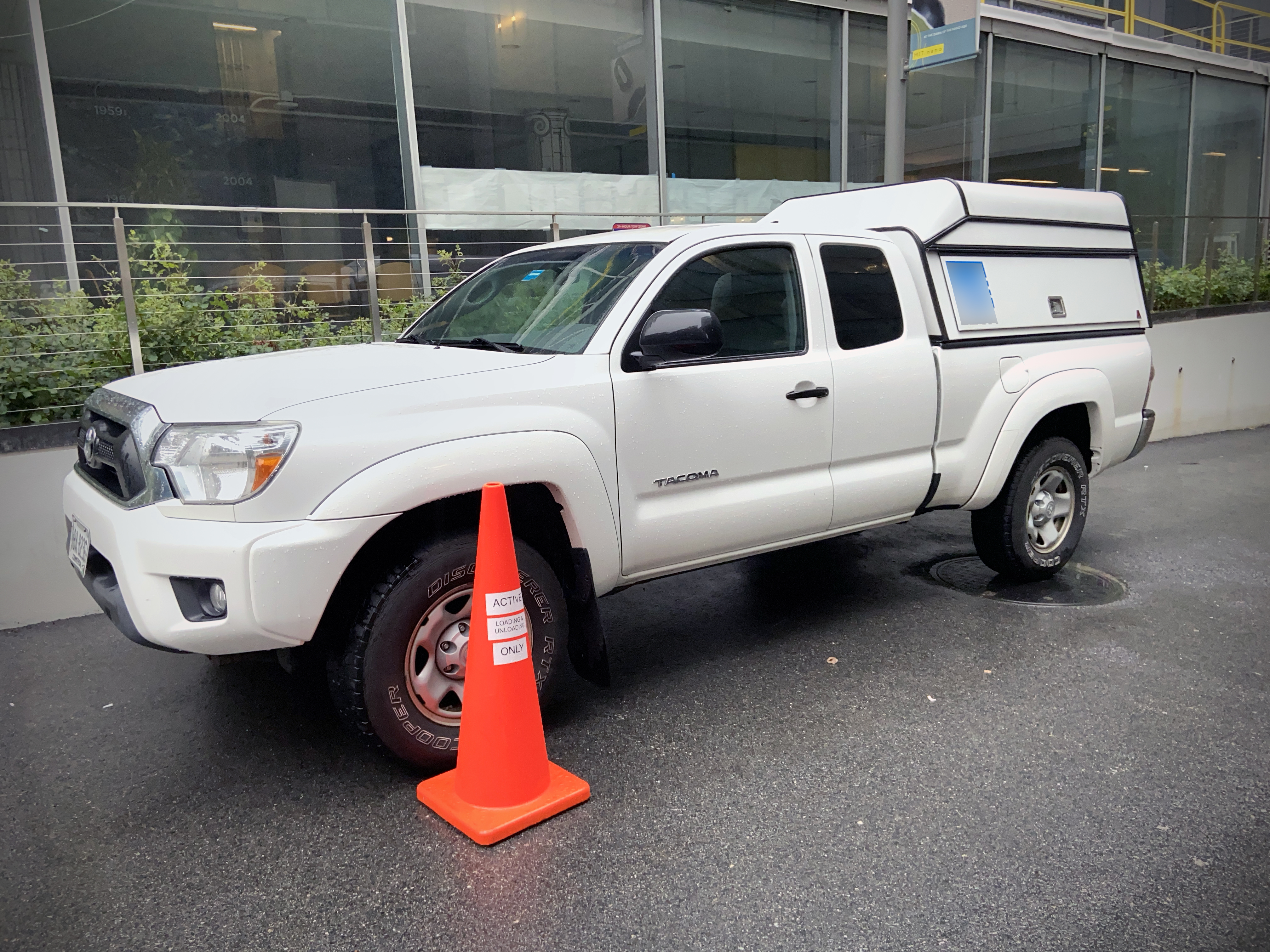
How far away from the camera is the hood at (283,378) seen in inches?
128

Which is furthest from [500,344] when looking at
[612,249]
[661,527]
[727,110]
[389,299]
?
[727,110]

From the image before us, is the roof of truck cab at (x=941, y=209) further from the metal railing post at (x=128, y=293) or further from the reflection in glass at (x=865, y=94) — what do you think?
the reflection in glass at (x=865, y=94)

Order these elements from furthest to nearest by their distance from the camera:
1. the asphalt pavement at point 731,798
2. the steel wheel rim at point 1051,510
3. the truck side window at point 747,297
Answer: the steel wheel rim at point 1051,510 < the truck side window at point 747,297 < the asphalt pavement at point 731,798

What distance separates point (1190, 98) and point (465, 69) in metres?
14.4

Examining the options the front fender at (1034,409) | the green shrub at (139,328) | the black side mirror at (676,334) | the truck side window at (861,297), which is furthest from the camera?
the green shrub at (139,328)

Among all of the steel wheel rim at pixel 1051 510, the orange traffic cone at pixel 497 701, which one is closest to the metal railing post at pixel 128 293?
the orange traffic cone at pixel 497 701

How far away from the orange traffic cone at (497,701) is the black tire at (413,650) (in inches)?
7.3

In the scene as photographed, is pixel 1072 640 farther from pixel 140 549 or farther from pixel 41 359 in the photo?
pixel 41 359

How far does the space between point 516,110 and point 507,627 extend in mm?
8840

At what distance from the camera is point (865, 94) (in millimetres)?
13648

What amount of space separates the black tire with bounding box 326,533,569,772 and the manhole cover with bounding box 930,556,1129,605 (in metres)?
3.09

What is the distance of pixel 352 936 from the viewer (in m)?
2.63

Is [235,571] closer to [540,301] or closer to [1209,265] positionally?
[540,301]

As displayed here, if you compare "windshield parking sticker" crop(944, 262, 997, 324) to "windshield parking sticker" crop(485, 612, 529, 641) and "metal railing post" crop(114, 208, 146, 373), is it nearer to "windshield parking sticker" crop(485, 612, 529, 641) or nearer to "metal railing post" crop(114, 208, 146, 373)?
"windshield parking sticker" crop(485, 612, 529, 641)
